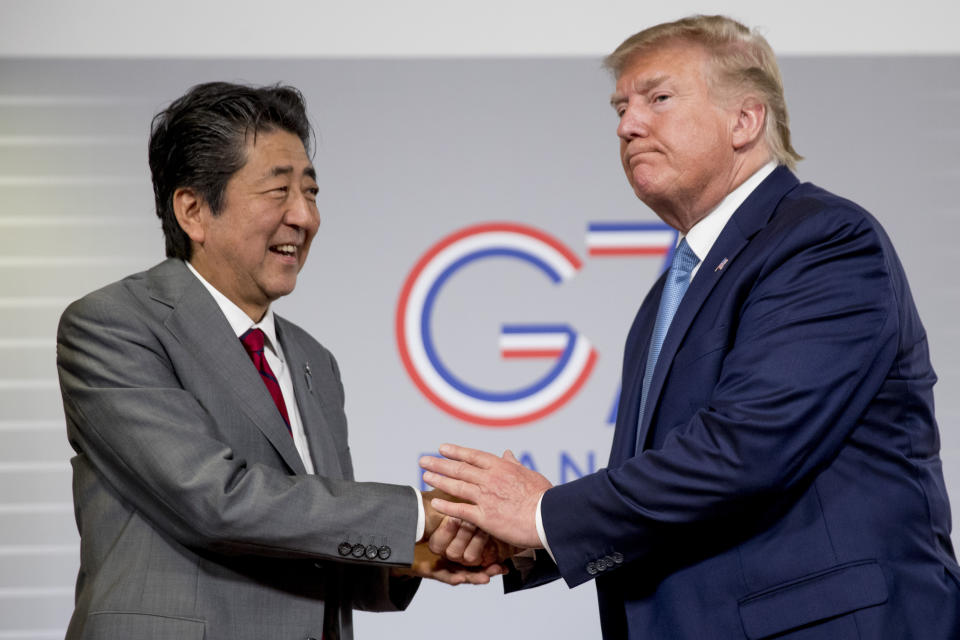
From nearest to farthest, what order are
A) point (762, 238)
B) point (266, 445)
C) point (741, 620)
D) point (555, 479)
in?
point (741, 620)
point (762, 238)
point (266, 445)
point (555, 479)

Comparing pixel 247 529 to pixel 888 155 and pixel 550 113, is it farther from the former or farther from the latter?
pixel 888 155

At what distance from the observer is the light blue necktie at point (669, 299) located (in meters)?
2.19

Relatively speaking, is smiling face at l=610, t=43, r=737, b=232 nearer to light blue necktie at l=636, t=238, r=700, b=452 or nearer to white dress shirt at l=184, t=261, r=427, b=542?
light blue necktie at l=636, t=238, r=700, b=452

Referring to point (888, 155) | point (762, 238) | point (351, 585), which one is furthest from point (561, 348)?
point (762, 238)

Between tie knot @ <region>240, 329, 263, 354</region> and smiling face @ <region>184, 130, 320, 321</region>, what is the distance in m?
0.07

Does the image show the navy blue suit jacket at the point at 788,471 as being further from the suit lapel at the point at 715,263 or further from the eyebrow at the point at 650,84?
the eyebrow at the point at 650,84

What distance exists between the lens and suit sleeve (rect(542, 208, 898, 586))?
1.86 meters

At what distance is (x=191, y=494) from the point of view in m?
2.03

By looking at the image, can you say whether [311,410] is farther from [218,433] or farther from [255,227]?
[255,227]

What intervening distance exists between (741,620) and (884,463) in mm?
367

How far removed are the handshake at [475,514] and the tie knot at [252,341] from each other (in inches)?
16.9

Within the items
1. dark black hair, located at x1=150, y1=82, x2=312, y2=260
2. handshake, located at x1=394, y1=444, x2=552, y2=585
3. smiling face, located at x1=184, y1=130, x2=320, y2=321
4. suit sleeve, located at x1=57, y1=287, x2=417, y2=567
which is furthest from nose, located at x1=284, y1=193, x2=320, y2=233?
handshake, located at x1=394, y1=444, x2=552, y2=585

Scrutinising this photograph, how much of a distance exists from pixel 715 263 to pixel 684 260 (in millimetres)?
199

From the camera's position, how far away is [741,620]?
186cm
